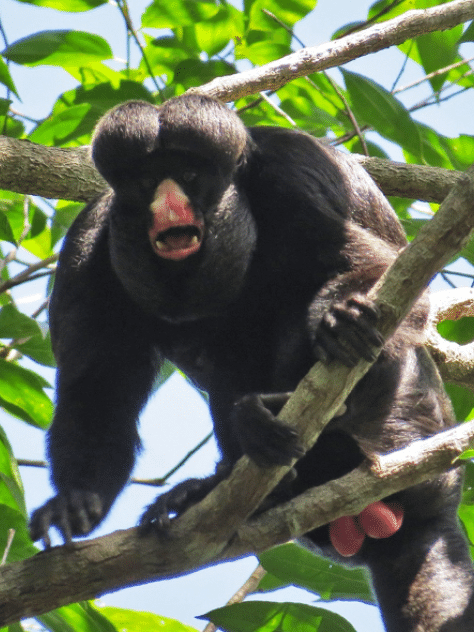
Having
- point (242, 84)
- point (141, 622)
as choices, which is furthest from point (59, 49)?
point (141, 622)

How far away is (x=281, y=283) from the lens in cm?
393

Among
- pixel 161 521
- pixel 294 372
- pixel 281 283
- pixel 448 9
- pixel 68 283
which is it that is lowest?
pixel 161 521

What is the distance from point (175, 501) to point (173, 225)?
43.5 inches

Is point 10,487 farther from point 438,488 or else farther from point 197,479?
point 438,488

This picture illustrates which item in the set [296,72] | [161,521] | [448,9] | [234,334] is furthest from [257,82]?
[161,521]

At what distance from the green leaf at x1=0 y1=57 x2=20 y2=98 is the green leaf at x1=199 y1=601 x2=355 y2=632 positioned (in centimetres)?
252

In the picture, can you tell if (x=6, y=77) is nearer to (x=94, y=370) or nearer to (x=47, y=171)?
(x=47, y=171)

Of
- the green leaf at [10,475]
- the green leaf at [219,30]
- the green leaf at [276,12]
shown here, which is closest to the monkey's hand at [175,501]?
the green leaf at [10,475]

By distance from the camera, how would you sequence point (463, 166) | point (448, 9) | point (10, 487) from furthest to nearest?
point (463, 166), point (448, 9), point (10, 487)

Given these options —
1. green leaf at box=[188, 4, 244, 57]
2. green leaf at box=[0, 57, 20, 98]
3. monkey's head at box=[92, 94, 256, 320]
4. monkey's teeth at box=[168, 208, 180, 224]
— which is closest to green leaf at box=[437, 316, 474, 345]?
monkey's head at box=[92, 94, 256, 320]

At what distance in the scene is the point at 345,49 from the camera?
→ 4.06 meters

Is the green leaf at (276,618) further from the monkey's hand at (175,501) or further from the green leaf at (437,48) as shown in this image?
the green leaf at (437,48)

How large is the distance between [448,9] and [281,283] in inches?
57.3

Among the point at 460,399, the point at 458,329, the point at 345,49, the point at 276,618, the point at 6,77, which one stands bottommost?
the point at 276,618
